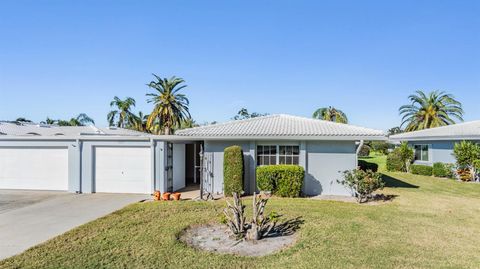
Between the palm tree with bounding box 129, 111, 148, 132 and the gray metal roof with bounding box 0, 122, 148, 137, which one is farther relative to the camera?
the palm tree with bounding box 129, 111, 148, 132

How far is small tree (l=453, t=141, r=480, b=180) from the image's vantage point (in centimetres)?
1883

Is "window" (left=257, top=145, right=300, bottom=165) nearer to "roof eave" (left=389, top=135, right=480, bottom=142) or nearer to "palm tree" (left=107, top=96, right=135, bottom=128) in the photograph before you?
"roof eave" (left=389, top=135, right=480, bottom=142)

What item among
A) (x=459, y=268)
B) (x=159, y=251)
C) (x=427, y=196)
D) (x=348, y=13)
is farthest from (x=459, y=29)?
(x=159, y=251)

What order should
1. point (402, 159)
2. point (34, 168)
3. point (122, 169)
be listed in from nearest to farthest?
point (122, 169) < point (34, 168) < point (402, 159)

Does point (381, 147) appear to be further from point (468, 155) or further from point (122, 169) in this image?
point (122, 169)

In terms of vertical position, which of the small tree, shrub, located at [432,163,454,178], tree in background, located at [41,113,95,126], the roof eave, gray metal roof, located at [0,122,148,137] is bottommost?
shrub, located at [432,163,454,178]

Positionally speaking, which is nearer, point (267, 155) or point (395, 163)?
point (267, 155)

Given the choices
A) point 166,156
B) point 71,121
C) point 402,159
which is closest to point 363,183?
point 166,156

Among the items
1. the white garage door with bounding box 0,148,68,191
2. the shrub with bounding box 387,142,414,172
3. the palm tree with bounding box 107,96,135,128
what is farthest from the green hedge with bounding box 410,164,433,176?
the palm tree with bounding box 107,96,135,128

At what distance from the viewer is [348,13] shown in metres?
15.4

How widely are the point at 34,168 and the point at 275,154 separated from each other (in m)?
12.4

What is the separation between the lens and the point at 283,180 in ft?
40.8

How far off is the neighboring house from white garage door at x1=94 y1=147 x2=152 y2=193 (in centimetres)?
2106

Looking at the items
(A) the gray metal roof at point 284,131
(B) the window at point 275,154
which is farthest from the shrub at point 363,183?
(B) the window at point 275,154
